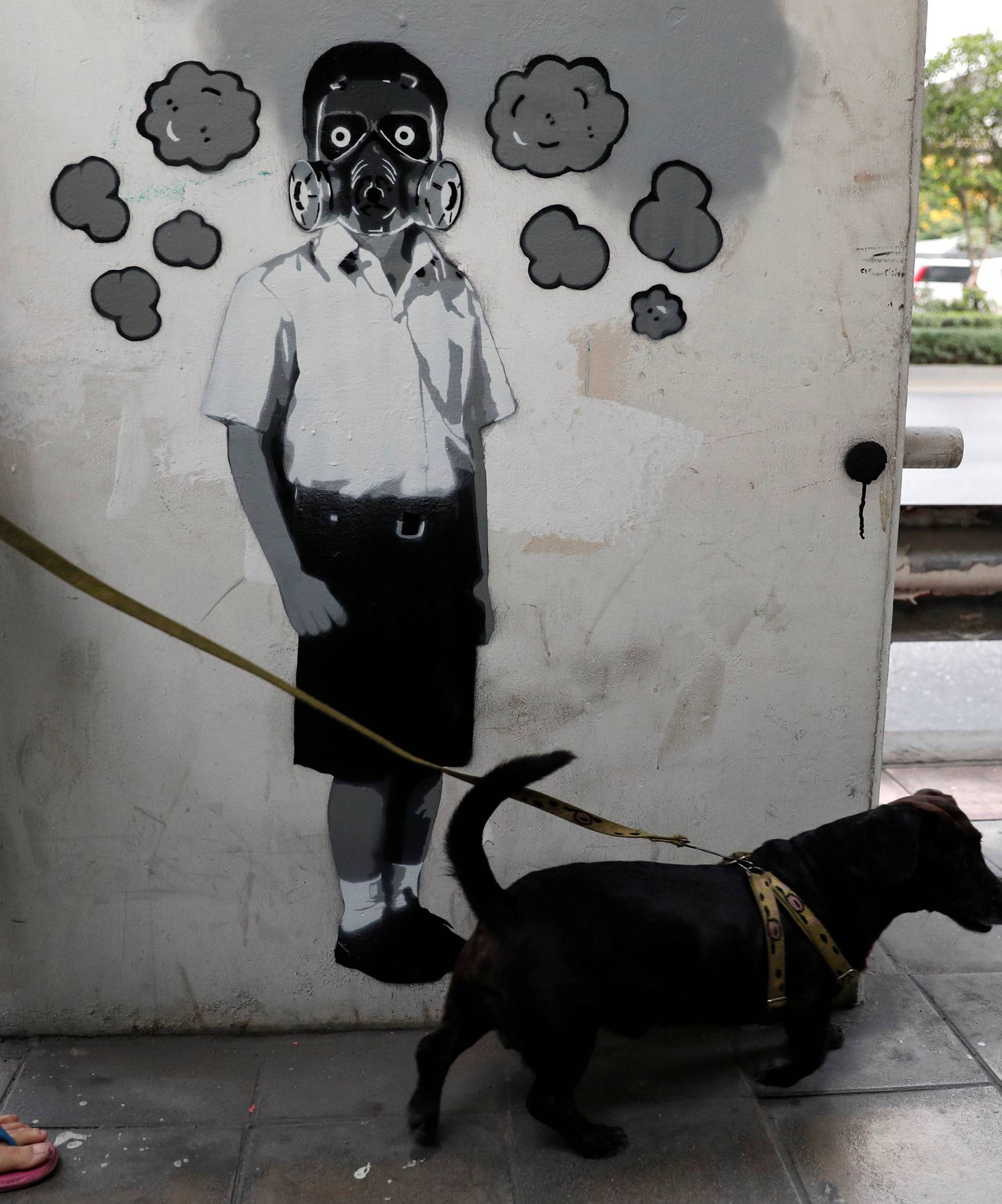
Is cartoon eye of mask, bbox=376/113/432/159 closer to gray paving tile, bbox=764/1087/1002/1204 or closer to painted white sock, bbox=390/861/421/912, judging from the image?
painted white sock, bbox=390/861/421/912

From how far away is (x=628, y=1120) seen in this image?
9.62 ft

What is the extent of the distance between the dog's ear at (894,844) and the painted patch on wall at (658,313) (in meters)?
1.43

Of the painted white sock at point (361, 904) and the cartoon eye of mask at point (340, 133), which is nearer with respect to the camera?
the cartoon eye of mask at point (340, 133)

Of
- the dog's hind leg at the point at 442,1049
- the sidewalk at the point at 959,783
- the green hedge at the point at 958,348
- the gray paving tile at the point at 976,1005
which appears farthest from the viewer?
the green hedge at the point at 958,348

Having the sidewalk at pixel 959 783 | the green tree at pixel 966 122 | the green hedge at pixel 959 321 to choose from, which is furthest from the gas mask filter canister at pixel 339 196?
the green hedge at pixel 959 321

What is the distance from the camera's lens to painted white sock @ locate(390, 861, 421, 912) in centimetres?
330

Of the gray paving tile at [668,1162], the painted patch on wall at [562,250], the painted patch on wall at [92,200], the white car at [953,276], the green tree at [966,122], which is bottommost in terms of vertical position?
the gray paving tile at [668,1162]

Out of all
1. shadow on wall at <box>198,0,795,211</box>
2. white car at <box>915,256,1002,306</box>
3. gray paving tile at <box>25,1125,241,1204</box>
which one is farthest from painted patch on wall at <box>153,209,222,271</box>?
white car at <box>915,256,1002,306</box>

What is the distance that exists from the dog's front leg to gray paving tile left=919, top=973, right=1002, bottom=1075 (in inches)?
20.6

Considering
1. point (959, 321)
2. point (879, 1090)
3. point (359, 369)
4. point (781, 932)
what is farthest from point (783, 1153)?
point (959, 321)

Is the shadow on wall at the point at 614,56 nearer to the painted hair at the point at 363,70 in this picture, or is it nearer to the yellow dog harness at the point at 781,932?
the painted hair at the point at 363,70

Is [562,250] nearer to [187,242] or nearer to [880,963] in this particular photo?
[187,242]

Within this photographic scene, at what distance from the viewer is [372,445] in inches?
121

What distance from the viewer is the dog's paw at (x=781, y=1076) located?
3010 mm
